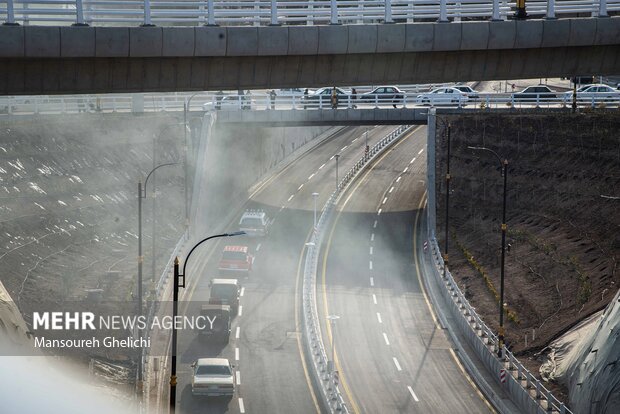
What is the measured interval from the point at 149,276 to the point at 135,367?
1252 centimetres

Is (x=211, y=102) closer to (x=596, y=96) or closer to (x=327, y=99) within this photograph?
(x=327, y=99)

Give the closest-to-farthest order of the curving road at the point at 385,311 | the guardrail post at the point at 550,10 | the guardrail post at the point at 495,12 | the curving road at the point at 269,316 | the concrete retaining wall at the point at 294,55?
1. the concrete retaining wall at the point at 294,55
2. the guardrail post at the point at 495,12
3. the guardrail post at the point at 550,10
4. the curving road at the point at 269,316
5. the curving road at the point at 385,311

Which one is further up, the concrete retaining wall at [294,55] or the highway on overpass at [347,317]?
the concrete retaining wall at [294,55]

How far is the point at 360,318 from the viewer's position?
197ft

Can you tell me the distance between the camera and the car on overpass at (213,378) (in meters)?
47.8

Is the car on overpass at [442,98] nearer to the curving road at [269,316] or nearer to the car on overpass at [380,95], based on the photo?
the car on overpass at [380,95]

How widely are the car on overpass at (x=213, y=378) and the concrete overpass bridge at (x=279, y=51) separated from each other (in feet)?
46.8

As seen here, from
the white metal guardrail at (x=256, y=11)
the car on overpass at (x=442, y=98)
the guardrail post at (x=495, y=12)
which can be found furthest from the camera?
the car on overpass at (x=442, y=98)

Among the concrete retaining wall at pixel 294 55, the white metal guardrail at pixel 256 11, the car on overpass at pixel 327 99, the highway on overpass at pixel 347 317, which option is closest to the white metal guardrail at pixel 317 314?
the highway on overpass at pixel 347 317

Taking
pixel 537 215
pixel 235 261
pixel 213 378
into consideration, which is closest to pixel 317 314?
pixel 235 261

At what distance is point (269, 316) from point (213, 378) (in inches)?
456

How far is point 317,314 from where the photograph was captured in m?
60.0

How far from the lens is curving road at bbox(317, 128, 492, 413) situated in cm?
4944

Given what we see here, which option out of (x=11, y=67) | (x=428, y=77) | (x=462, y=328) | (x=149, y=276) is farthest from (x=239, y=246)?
(x=11, y=67)
